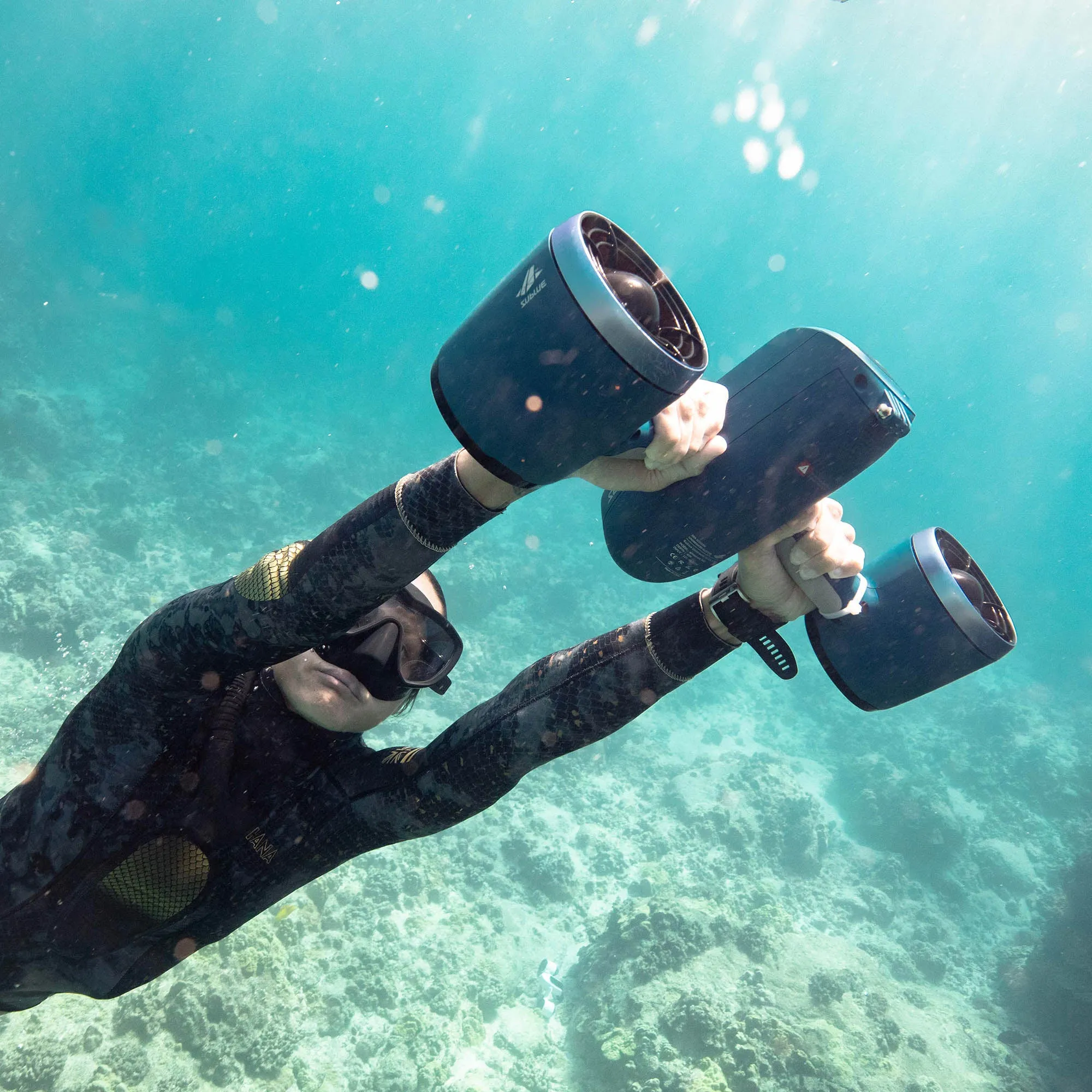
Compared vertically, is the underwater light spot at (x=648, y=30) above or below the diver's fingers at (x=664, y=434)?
above

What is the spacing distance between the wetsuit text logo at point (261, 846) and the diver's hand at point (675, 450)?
1.97 m

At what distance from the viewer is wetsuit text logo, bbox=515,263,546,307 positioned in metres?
1.36

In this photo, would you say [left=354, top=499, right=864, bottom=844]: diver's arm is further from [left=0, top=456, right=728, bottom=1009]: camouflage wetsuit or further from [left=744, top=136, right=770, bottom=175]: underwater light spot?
[left=744, top=136, right=770, bottom=175]: underwater light spot

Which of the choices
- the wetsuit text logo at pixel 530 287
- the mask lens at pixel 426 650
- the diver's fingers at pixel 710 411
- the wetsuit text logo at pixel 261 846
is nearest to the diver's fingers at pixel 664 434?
→ the diver's fingers at pixel 710 411

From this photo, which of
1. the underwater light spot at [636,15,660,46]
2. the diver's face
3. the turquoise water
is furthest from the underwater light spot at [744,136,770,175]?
the diver's face

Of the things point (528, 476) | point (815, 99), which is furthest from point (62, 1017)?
point (815, 99)

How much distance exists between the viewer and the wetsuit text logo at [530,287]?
1.36 m

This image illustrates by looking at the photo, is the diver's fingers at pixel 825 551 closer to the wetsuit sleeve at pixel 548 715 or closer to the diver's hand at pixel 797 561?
the diver's hand at pixel 797 561

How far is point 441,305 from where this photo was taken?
Answer: 363ft

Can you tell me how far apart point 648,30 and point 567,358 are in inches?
3324

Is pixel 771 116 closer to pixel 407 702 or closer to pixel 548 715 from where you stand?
pixel 407 702

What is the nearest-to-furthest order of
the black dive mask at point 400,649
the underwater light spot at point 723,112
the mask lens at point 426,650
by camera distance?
the black dive mask at point 400,649 < the mask lens at point 426,650 < the underwater light spot at point 723,112

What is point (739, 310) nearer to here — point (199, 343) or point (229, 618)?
point (199, 343)

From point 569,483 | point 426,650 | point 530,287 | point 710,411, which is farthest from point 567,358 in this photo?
point 569,483
